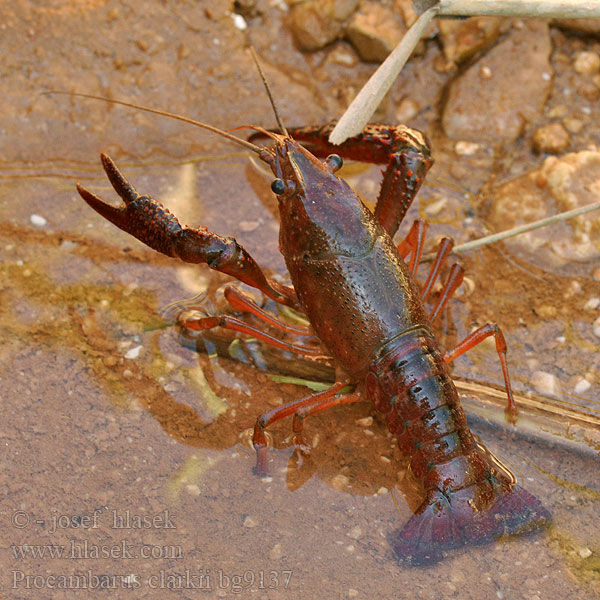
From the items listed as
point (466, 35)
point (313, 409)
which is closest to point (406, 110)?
point (466, 35)

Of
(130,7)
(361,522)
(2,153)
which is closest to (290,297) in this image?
(361,522)

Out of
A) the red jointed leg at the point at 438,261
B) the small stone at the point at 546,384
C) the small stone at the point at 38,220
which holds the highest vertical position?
the red jointed leg at the point at 438,261

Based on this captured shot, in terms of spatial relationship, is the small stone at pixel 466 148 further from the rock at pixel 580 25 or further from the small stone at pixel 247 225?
the small stone at pixel 247 225

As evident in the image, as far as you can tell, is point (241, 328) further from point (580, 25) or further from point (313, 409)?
point (580, 25)

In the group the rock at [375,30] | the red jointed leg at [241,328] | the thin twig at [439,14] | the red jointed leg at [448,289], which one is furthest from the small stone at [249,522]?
the rock at [375,30]

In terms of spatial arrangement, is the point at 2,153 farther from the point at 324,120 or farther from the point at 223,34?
the point at 324,120

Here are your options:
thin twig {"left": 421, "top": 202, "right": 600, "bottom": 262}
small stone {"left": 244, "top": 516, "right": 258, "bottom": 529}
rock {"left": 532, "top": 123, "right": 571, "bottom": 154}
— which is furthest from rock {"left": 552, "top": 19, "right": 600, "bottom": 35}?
small stone {"left": 244, "top": 516, "right": 258, "bottom": 529}
